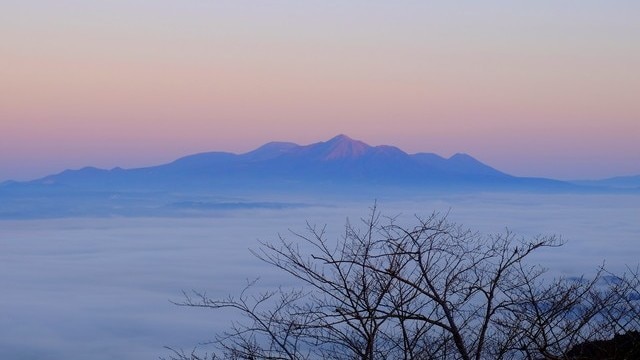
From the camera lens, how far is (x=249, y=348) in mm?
6648

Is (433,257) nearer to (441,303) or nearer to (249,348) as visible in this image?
(441,303)

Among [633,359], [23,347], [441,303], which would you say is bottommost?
[23,347]

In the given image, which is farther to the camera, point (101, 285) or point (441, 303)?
point (101, 285)

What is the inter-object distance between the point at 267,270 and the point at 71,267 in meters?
49.5

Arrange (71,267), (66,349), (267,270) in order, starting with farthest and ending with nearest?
(71,267) < (267,270) < (66,349)

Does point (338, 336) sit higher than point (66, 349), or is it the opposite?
point (338, 336)

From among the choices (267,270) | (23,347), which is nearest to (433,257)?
(23,347)

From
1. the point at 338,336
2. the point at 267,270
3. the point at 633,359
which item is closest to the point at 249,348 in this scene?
the point at 338,336

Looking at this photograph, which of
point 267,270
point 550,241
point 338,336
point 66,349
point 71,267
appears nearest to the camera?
point 338,336

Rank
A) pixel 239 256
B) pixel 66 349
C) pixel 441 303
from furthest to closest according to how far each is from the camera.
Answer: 1. pixel 239 256
2. pixel 66 349
3. pixel 441 303

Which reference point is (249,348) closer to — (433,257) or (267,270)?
(433,257)

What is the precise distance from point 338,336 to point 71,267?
15104cm

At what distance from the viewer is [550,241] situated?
22.7 ft

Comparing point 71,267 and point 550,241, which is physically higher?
point 550,241
